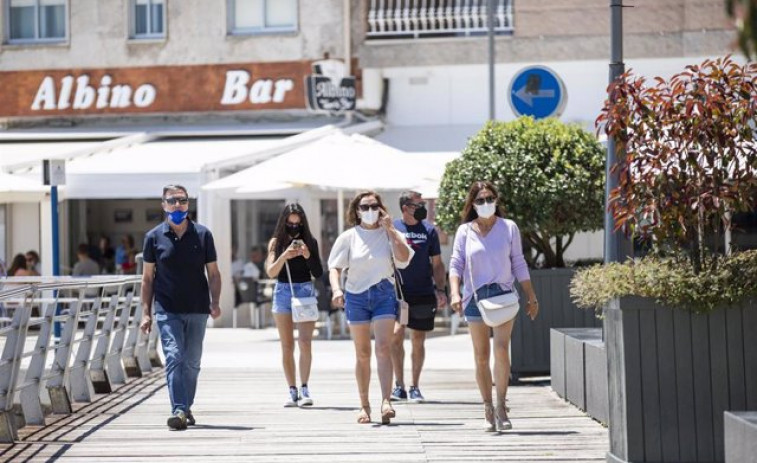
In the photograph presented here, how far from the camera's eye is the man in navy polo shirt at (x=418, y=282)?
13289mm

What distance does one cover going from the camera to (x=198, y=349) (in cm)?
1178

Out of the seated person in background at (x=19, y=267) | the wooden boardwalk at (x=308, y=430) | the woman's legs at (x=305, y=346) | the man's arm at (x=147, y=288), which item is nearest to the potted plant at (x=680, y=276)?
the wooden boardwalk at (x=308, y=430)

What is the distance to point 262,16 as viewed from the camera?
28.2m

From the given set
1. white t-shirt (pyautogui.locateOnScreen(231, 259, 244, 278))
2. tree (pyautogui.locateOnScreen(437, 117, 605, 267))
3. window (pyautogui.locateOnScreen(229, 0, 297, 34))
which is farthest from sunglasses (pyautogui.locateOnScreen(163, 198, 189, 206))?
window (pyautogui.locateOnScreen(229, 0, 297, 34))

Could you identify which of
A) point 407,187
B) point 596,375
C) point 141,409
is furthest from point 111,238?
point 596,375

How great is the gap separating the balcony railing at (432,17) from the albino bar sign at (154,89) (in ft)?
5.04

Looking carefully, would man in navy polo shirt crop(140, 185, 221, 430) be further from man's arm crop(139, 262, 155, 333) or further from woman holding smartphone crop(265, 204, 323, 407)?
woman holding smartphone crop(265, 204, 323, 407)

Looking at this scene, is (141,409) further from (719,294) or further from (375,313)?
(719,294)

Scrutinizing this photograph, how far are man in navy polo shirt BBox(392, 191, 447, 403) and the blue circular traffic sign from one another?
21.2 feet

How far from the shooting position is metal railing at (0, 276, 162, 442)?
1091cm

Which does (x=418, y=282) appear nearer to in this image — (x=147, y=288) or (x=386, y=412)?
(x=386, y=412)

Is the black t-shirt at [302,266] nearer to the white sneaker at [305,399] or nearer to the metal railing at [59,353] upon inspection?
the white sneaker at [305,399]

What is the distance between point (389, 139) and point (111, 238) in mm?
6612

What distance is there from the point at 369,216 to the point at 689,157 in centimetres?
342
